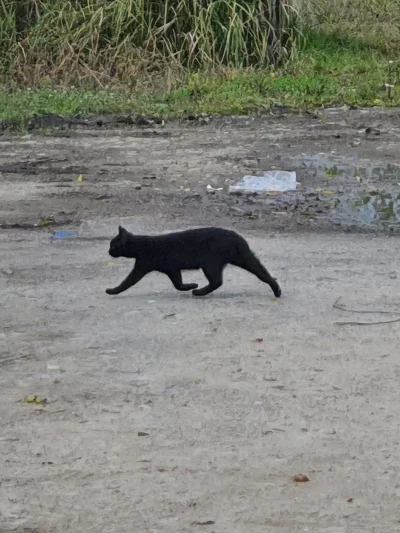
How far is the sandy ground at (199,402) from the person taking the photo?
141 inches

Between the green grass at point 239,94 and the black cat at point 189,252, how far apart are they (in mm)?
6326

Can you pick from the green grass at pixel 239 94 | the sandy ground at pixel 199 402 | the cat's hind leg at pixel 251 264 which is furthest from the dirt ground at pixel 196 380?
the green grass at pixel 239 94

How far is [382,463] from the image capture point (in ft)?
12.7

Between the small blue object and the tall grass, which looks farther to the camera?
the tall grass

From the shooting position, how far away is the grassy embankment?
13.5 meters

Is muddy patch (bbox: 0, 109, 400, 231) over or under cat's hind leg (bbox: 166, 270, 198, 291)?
under

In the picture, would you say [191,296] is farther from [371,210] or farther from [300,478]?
[371,210]

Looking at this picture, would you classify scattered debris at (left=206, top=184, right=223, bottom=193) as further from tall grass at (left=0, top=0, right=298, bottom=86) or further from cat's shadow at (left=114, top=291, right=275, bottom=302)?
tall grass at (left=0, top=0, right=298, bottom=86)

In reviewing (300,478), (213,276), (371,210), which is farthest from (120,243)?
(371,210)

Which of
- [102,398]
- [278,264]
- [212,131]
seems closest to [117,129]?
[212,131]

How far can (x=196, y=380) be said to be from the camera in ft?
15.4

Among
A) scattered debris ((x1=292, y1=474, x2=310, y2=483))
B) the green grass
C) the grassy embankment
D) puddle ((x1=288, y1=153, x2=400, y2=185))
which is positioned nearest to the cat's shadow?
scattered debris ((x1=292, y1=474, x2=310, y2=483))

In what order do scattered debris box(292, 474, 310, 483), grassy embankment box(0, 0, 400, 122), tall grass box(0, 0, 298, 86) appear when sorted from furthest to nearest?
tall grass box(0, 0, 298, 86)
grassy embankment box(0, 0, 400, 122)
scattered debris box(292, 474, 310, 483)

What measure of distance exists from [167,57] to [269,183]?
5.95m
